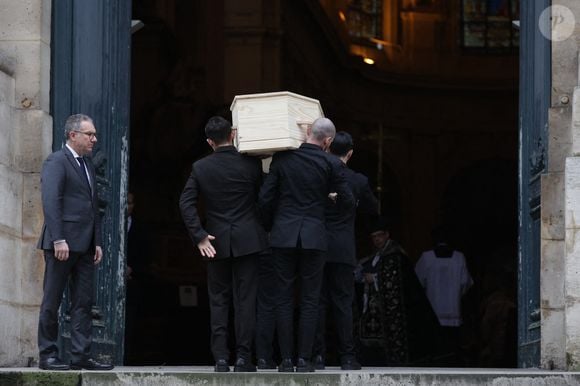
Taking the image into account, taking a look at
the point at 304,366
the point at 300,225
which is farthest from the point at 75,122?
the point at 304,366

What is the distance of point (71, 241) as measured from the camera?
42.9 ft

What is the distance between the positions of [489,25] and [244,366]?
19.5m

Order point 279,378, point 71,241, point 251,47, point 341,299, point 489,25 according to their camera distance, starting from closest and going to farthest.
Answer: point 279,378 → point 71,241 → point 341,299 → point 251,47 → point 489,25

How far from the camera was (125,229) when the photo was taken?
48.9ft

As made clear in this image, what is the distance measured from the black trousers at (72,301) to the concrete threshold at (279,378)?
2.01ft

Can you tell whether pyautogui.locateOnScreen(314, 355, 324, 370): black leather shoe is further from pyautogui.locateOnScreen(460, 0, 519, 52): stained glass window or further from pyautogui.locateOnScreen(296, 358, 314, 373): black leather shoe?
pyautogui.locateOnScreen(460, 0, 519, 52): stained glass window

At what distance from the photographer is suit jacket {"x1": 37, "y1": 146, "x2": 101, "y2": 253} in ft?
42.7

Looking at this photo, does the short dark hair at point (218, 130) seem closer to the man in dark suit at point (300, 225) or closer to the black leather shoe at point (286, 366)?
the man in dark suit at point (300, 225)

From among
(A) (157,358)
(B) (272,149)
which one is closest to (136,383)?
(B) (272,149)

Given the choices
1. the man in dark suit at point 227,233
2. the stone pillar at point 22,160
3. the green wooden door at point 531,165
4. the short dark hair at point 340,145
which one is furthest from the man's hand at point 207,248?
the green wooden door at point 531,165

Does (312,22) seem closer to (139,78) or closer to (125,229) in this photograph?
(139,78)

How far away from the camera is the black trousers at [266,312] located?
1326 centimetres

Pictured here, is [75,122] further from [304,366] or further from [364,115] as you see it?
[364,115]

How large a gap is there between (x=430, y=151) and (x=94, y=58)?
54.3 ft
